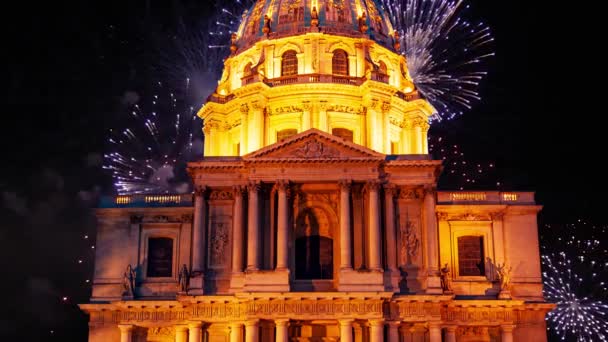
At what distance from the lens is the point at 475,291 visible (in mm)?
44844

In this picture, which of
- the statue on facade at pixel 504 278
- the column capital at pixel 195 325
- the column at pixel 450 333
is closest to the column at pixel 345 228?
the column at pixel 450 333

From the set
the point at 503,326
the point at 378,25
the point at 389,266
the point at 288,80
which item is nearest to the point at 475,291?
the point at 503,326

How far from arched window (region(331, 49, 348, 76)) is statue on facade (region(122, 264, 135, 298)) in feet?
68.4

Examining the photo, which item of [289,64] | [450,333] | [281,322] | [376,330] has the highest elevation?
[289,64]

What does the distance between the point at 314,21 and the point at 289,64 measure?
12.2ft

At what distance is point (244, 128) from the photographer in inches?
2128

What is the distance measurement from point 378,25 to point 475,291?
975 inches

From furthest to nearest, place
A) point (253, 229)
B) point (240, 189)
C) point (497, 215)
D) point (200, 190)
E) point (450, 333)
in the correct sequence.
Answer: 1. point (497, 215)
2. point (200, 190)
3. point (240, 189)
4. point (253, 229)
5. point (450, 333)

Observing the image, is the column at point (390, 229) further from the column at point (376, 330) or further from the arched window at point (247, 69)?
the arched window at point (247, 69)

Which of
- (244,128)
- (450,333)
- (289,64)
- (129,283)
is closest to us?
(450,333)

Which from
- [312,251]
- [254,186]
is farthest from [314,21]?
[312,251]

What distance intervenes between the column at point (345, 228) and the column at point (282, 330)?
4.20 metres

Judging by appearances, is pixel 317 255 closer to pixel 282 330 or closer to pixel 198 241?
pixel 282 330

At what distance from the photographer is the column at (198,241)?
43031 mm
